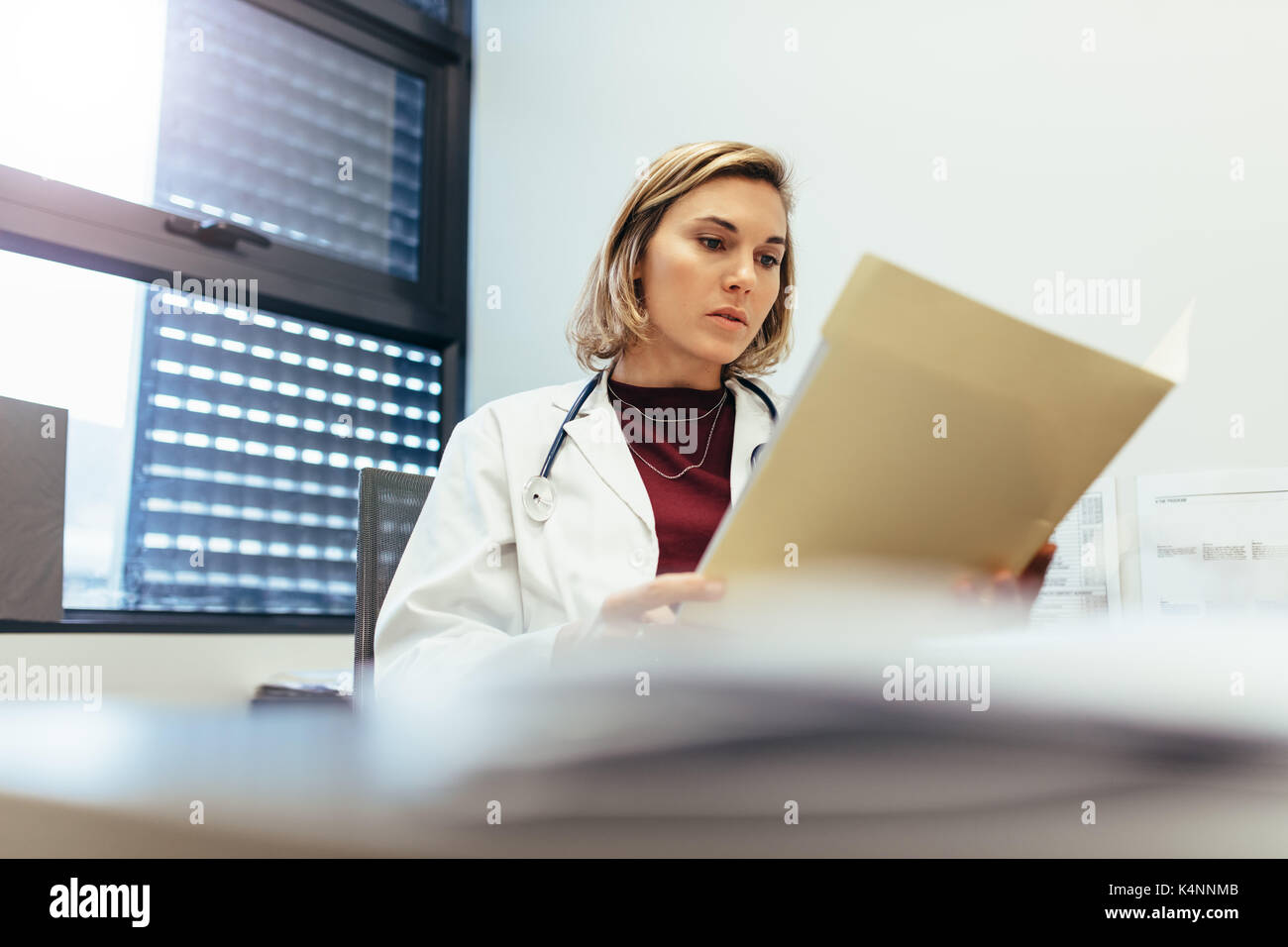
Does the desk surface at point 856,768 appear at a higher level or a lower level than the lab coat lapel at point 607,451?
lower

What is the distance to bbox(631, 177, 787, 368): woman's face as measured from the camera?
114cm

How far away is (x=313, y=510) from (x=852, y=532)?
2.02m

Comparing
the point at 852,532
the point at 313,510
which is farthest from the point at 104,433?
the point at 852,532

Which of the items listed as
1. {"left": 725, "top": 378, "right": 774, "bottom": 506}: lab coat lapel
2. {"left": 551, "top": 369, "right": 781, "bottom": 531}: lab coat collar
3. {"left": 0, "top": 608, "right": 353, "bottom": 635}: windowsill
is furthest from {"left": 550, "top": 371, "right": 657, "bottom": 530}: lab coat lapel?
{"left": 0, "top": 608, "right": 353, "bottom": 635}: windowsill

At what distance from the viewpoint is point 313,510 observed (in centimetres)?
237

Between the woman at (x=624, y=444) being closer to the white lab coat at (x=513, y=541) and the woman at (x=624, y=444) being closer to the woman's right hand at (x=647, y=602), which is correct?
the white lab coat at (x=513, y=541)

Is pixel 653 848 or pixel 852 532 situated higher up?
pixel 852 532

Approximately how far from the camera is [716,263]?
3.77 ft

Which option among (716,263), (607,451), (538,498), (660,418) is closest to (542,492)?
(538,498)

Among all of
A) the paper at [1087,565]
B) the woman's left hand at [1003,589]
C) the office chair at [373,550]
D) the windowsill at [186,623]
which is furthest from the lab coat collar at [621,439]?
the windowsill at [186,623]

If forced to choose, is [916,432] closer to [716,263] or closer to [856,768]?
[856,768]

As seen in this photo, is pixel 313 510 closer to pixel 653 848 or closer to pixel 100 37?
pixel 100 37

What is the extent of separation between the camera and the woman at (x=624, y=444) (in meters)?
1.02

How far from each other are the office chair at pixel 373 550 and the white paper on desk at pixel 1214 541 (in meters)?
1.06
